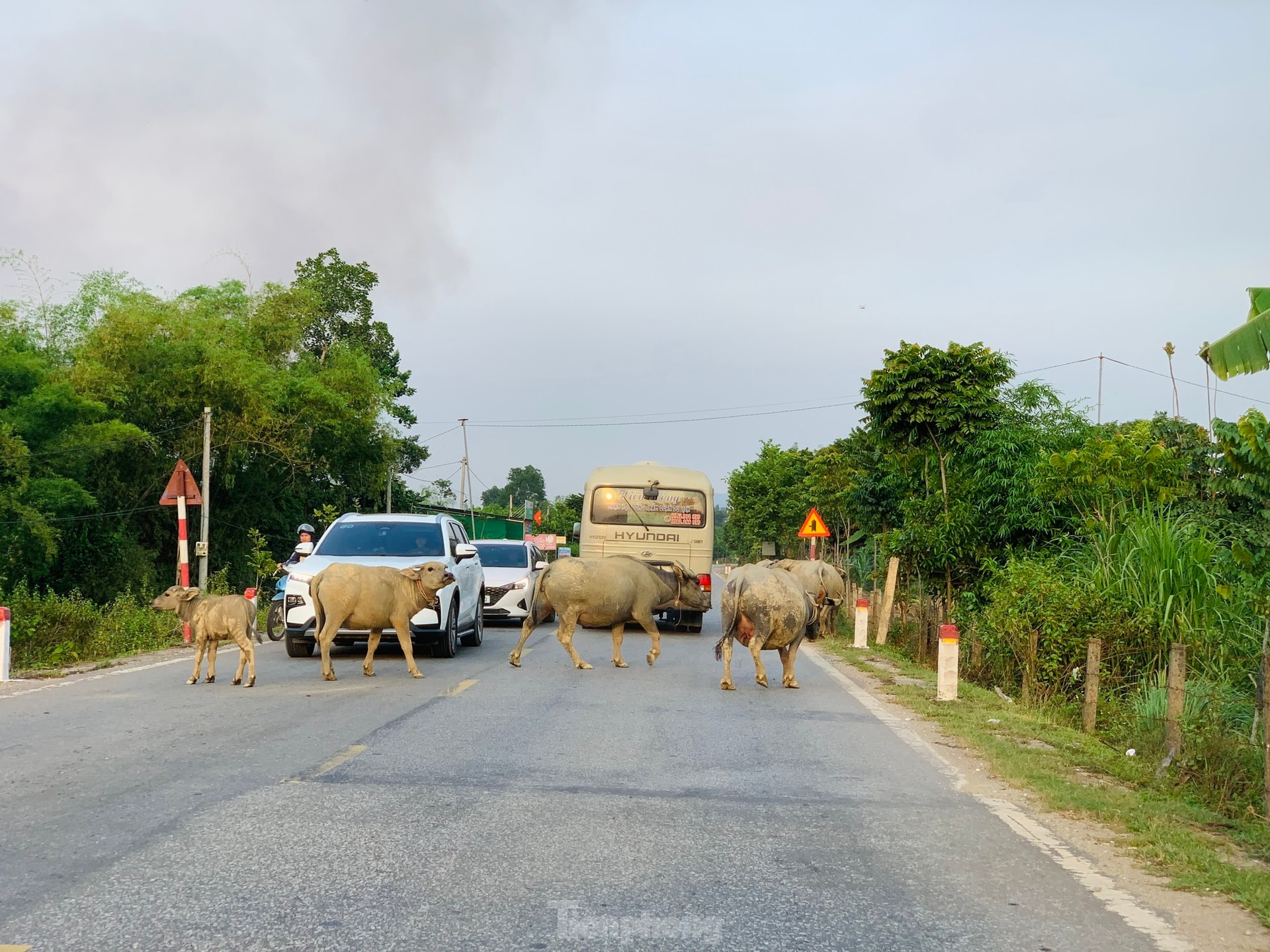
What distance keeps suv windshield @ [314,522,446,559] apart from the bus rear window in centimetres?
829

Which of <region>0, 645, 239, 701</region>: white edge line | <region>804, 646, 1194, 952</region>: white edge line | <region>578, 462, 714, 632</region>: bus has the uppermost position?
<region>578, 462, 714, 632</region>: bus

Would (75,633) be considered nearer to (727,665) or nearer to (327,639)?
(327,639)

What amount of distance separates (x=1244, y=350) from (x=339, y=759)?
30.8 ft

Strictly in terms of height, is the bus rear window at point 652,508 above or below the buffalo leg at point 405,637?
above

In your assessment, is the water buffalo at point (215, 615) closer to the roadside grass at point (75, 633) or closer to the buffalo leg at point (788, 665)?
the roadside grass at point (75, 633)

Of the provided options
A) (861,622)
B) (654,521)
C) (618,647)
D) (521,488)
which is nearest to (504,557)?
(654,521)

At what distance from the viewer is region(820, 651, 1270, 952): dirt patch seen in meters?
4.75

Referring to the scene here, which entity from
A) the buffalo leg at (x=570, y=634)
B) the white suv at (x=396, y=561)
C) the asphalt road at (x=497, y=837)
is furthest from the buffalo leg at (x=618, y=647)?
the asphalt road at (x=497, y=837)

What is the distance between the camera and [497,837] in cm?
585

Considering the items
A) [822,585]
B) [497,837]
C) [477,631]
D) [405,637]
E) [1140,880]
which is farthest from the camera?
[822,585]

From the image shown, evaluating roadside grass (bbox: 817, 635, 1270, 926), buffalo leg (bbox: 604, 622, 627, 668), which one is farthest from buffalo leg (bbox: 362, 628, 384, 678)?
roadside grass (bbox: 817, 635, 1270, 926)

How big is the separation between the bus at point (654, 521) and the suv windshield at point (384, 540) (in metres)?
7.90

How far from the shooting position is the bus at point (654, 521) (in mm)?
23812

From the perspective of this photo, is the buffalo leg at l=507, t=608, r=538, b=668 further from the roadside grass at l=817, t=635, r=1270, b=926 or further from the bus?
the bus
